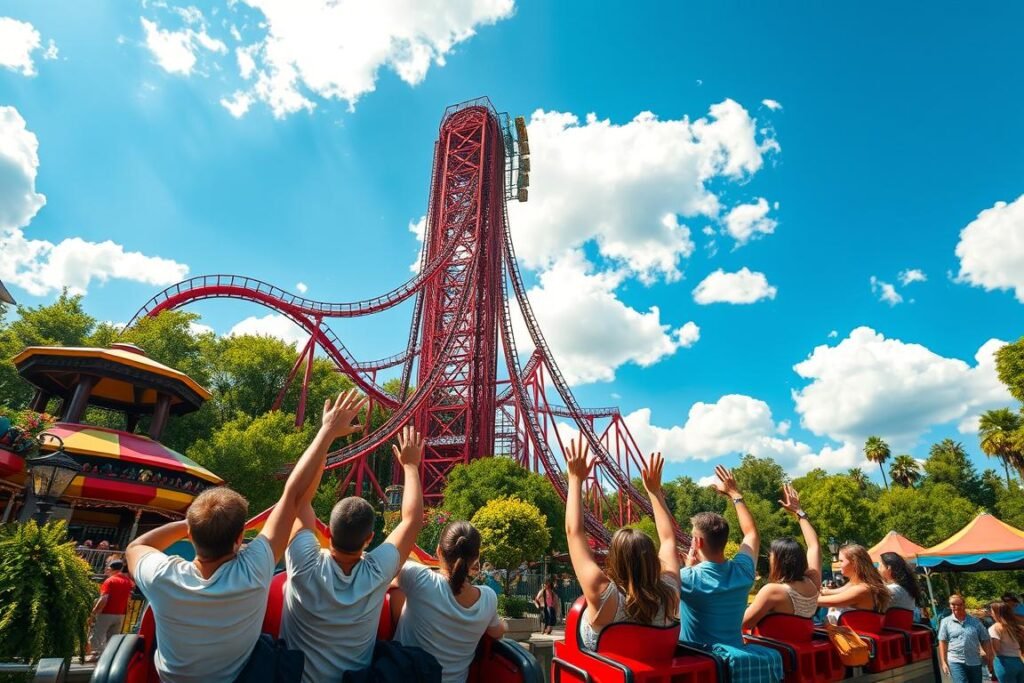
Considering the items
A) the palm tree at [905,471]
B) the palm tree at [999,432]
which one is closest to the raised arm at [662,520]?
the palm tree at [999,432]

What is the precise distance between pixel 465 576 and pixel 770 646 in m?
1.72

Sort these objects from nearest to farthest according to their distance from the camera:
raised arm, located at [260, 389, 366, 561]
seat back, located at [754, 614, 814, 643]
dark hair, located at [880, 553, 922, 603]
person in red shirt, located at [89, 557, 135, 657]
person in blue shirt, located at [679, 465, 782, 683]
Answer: raised arm, located at [260, 389, 366, 561]
person in blue shirt, located at [679, 465, 782, 683]
seat back, located at [754, 614, 814, 643]
dark hair, located at [880, 553, 922, 603]
person in red shirt, located at [89, 557, 135, 657]

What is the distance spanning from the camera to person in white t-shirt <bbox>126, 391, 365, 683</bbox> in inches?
70.3

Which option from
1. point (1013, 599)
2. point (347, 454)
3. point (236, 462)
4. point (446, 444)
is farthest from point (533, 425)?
point (1013, 599)

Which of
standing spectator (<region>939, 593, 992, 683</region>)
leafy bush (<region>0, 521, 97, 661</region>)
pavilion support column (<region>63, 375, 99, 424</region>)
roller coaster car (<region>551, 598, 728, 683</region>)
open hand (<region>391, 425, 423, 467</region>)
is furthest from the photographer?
pavilion support column (<region>63, 375, 99, 424</region>)

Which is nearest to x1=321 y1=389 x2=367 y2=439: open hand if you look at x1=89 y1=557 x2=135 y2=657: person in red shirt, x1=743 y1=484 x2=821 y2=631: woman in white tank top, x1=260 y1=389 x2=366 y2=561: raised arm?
x1=260 y1=389 x2=366 y2=561: raised arm

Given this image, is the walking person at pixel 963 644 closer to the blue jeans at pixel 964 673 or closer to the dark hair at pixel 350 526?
the blue jeans at pixel 964 673

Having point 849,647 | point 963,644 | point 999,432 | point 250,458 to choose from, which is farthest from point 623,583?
point 999,432

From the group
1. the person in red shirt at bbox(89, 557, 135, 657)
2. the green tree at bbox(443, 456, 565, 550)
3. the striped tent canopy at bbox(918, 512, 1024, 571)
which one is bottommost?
the person in red shirt at bbox(89, 557, 135, 657)

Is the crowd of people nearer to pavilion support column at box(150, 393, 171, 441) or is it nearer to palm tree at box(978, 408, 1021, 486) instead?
pavilion support column at box(150, 393, 171, 441)

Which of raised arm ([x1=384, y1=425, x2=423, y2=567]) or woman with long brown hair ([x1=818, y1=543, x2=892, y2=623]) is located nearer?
raised arm ([x1=384, y1=425, x2=423, y2=567])

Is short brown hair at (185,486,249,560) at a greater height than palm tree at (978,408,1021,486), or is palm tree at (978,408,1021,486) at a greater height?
palm tree at (978,408,1021,486)

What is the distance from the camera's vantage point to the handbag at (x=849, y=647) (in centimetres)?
310

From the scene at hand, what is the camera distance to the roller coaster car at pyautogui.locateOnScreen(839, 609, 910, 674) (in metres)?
3.44
